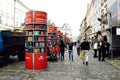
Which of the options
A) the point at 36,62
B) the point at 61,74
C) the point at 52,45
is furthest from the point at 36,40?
the point at 52,45

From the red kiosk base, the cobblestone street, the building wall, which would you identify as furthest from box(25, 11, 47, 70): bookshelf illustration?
the building wall

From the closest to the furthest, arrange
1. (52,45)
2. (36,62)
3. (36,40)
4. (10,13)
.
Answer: (36,62)
(36,40)
(52,45)
(10,13)

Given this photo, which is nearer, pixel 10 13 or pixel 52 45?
pixel 52 45

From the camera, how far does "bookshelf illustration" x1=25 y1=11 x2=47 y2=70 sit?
15.3m

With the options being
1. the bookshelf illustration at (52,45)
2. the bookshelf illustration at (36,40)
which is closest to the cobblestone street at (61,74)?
the bookshelf illustration at (36,40)

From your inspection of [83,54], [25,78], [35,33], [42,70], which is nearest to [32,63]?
[42,70]

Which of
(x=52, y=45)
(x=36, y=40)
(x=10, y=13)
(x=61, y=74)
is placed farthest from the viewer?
(x=10, y=13)

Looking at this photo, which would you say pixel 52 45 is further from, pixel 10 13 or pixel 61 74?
pixel 10 13

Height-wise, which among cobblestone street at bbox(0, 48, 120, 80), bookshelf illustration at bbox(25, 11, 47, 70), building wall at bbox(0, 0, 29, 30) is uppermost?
building wall at bbox(0, 0, 29, 30)

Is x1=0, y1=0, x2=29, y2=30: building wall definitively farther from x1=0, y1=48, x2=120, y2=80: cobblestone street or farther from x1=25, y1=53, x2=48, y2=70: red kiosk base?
x1=0, y1=48, x2=120, y2=80: cobblestone street

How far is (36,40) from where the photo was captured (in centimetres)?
1552

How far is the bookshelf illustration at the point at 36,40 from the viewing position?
50.1 feet

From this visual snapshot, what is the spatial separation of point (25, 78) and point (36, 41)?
13.5ft

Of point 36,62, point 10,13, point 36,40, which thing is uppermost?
point 10,13
